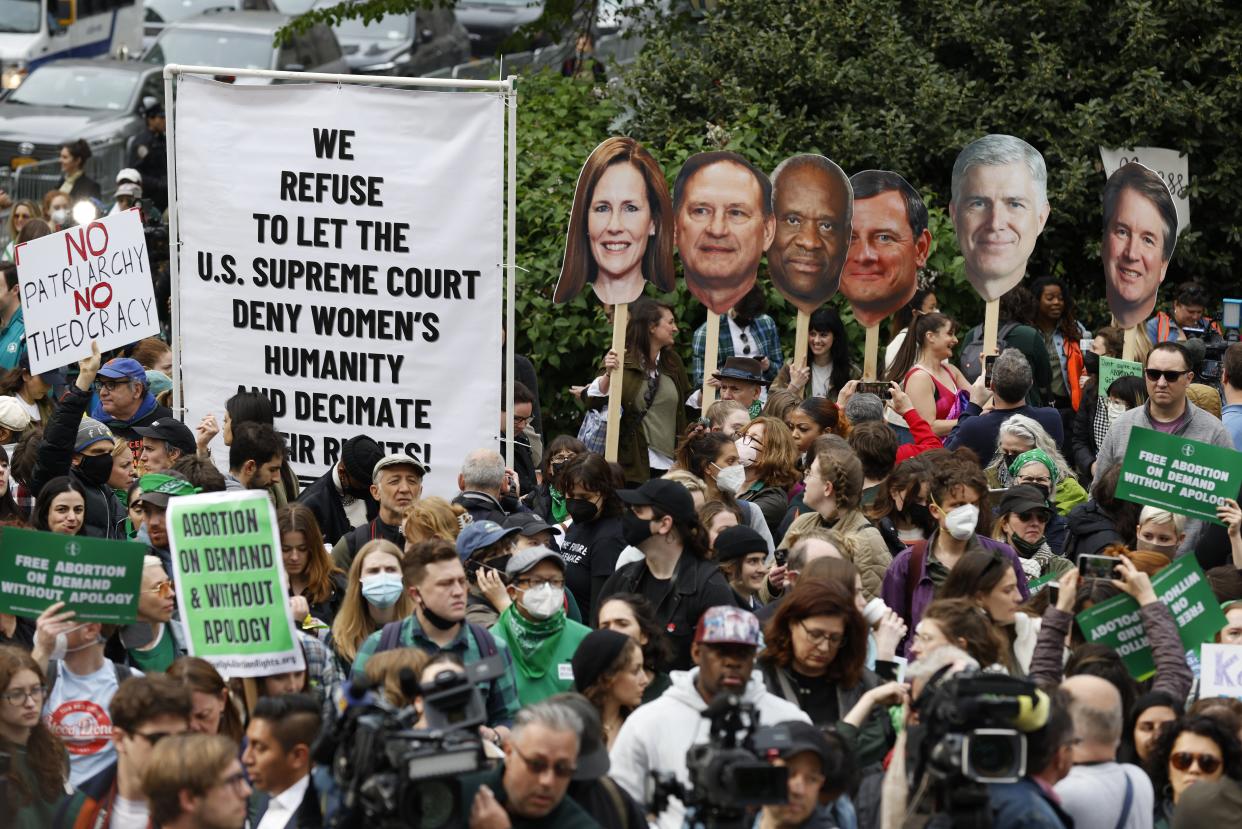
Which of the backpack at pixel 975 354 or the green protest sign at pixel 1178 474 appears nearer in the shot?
the green protest sign at pixel 1178 474

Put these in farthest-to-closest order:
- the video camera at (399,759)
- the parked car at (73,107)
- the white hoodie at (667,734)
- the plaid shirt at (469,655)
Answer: the parked car at (73,107) < the plaid shirt at (469,655) < the white hoodie at (667,734) < the video camera at (399,759)

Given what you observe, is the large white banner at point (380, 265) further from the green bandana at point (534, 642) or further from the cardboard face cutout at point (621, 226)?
the green bandana at point (534, 642)

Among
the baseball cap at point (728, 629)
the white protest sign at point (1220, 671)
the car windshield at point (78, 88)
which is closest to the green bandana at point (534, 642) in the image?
the baseball cap at point (728, 629)

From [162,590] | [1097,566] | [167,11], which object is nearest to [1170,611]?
[1097,566]

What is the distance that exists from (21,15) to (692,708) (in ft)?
80.9

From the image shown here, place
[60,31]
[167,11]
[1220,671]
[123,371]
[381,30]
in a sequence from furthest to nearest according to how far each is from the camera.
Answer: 1. [167,11]
2. [60,31]
3. [381,30]
4. [123,371]
5. [1220,671]

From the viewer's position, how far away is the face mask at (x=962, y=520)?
29.2 ft

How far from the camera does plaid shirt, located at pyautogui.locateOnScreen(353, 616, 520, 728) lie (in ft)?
25.3

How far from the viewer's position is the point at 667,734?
688 centimetres

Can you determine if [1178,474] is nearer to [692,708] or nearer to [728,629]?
[728,629]

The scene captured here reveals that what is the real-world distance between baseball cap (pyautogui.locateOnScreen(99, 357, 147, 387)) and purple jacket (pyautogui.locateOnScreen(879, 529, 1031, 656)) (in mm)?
4290

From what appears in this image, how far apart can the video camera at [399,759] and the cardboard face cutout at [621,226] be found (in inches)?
257

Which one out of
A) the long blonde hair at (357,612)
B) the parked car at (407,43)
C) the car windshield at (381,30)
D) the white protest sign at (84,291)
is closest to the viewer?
the long blonde hair at (357,612)

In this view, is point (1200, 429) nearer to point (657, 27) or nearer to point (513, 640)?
point (513, 640)
